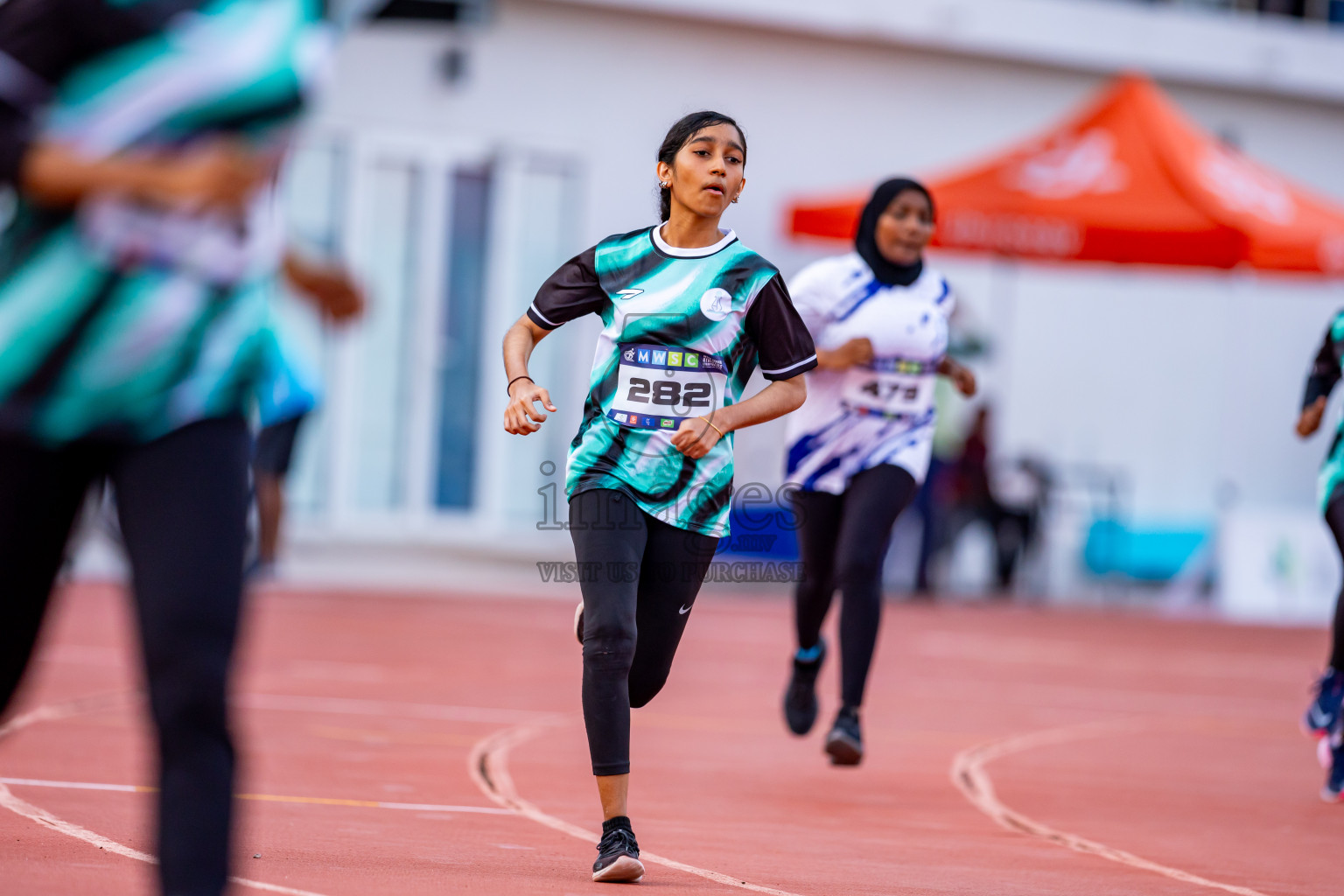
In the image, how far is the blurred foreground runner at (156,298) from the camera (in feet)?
9.89

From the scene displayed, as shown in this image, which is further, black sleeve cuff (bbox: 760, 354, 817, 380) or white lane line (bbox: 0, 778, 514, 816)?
white lane line (bbox: 0, 778, 514, 816)

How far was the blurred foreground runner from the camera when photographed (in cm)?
302

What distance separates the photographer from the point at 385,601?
14.0m

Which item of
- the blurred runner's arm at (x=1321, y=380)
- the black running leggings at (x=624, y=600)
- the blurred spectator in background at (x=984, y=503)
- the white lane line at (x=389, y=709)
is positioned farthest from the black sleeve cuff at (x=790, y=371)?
the blurred spectator in background at (x=984, y=503)

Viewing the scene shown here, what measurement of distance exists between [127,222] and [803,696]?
4.64m

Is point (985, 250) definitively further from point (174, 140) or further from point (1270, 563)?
point (174, 140)

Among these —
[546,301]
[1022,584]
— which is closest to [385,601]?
[1022,584]

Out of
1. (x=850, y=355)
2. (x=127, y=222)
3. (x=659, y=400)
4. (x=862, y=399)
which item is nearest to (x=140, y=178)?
(x=127, y=222)

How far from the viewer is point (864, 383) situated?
7.30 meters

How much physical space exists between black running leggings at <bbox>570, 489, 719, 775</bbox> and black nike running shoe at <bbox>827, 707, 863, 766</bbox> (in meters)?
1.70

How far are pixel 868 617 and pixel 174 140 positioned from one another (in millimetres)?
4337

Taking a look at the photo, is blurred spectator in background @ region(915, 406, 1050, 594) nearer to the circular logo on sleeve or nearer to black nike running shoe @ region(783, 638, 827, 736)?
black nike running shoe @ region(783, 638, 827, 736)

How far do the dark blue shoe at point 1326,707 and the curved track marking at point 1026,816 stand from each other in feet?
3.96

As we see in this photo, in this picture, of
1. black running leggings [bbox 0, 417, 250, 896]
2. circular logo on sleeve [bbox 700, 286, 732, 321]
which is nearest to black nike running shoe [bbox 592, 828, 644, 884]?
circular logo on sleeve [bbox 700, 286, 732, 321]
